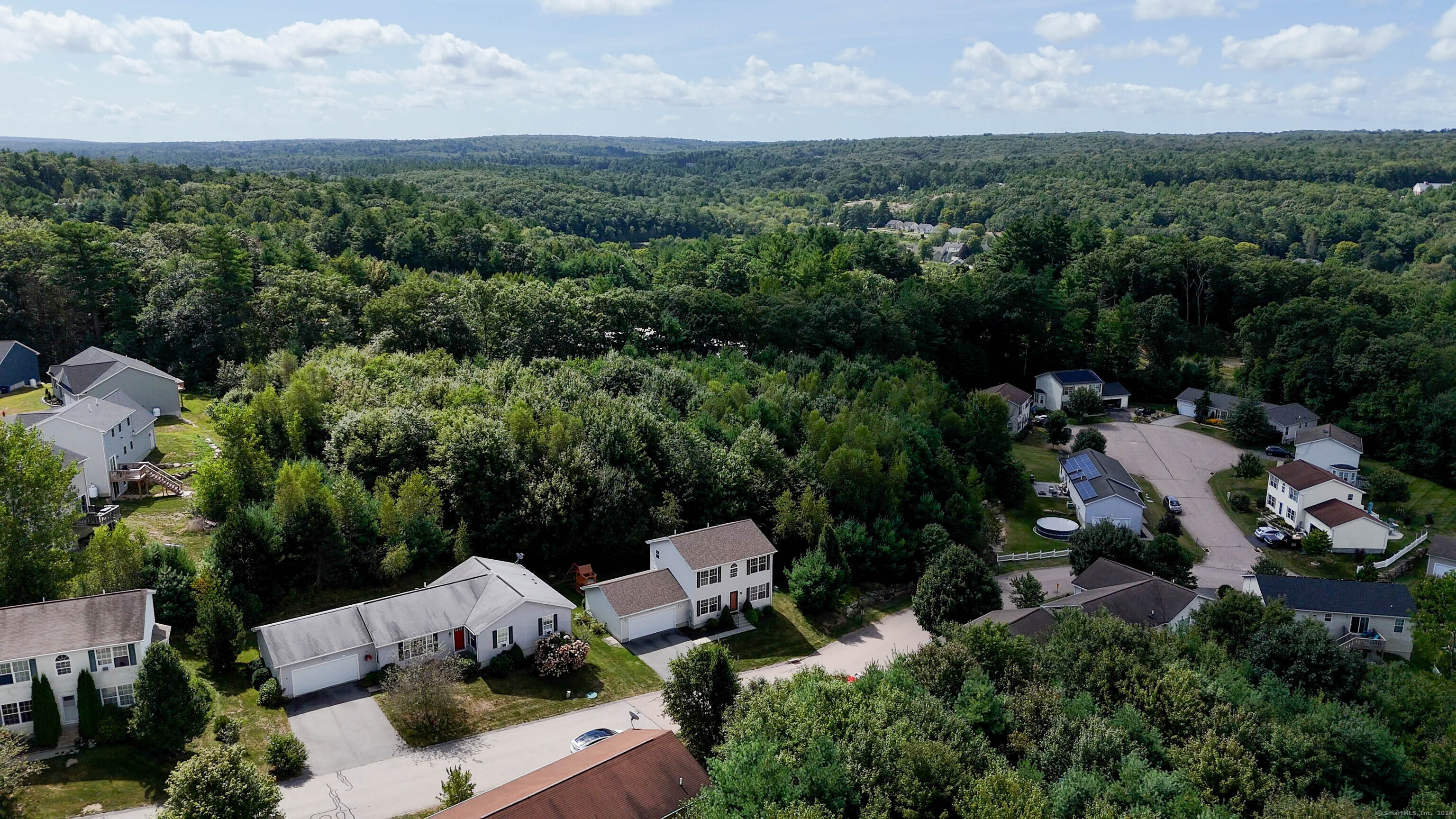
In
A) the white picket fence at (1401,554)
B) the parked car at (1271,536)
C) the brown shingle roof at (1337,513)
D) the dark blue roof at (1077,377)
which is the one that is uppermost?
the dark blue roof at (1077,377)

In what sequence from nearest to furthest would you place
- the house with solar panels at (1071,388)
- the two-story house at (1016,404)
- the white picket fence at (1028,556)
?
the white picket fence at (1028,556), the two-story house at (1016,404), the house with solar panels at (1071,388)

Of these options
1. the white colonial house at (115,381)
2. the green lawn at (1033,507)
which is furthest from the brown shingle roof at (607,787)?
the white colonial house at (115,381)

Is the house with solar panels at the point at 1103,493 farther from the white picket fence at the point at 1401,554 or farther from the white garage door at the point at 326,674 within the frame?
the white garage door at the point at 326,674

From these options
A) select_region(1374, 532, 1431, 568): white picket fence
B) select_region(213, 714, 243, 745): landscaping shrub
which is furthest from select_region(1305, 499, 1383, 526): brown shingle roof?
select_region(213, 714, 243, 745): landscaping shrub

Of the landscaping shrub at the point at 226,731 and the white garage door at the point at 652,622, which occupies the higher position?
the landscaping shrub at the point at 226,731

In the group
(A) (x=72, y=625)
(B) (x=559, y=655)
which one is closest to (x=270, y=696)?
(A) (x=72, y=625)

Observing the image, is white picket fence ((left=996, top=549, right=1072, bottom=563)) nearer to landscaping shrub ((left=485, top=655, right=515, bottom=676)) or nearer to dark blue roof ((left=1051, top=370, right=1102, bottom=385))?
landscaping shrub ((left=485, top=655, right=515, bottom=676))

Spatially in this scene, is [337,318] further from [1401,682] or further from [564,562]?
[1401,682]
